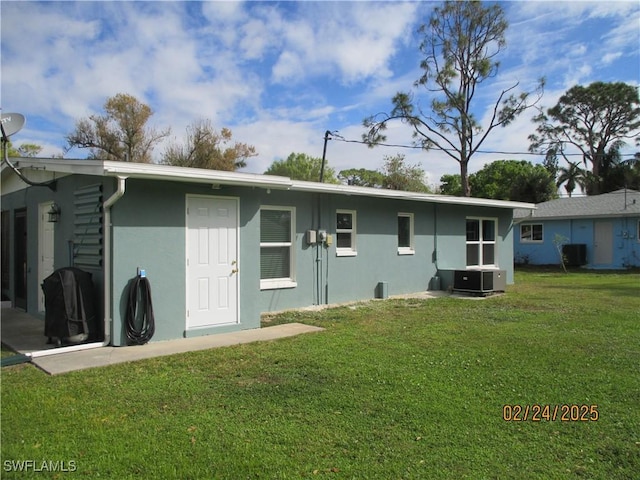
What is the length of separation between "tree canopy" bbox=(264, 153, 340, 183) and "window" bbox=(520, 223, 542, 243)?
26.8m

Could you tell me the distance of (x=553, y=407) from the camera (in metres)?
4.07

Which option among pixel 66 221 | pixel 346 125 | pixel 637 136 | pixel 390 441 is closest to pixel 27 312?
pixel 66 221

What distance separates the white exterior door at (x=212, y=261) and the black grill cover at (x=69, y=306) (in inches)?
54.4

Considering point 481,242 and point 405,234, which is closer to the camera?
point 405,234

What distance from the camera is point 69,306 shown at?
6289 millimetres

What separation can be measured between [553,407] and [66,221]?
7.32 m

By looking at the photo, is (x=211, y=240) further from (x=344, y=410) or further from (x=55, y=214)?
(x=344, y=410)

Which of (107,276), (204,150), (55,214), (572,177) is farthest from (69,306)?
(572,177)

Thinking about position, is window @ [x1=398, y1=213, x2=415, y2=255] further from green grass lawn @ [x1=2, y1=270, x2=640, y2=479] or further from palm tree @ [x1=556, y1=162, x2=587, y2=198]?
palm tree @ [x1=556, y1=162, x2=587, y2=198]

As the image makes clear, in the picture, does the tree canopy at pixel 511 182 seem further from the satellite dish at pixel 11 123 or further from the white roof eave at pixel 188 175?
the satellite dish at pixel 11 123

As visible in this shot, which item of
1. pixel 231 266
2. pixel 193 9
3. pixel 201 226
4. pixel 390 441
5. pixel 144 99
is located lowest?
pixel 390 441

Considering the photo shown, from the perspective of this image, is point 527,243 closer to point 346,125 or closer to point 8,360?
point 346,125

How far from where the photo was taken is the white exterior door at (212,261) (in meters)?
7.14
